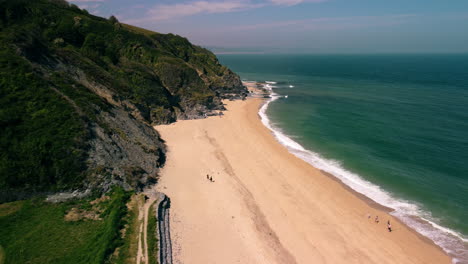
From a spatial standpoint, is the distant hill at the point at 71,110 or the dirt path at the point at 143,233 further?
the distant hill at the point at 71,110

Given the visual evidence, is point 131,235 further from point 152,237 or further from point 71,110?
point 71,110

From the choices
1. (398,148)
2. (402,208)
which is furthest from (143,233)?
(398,148)

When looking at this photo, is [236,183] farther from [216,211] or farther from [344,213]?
[344,213]

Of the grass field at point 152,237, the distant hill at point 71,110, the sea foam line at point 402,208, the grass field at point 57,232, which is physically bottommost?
the sea foam line at point 402,208

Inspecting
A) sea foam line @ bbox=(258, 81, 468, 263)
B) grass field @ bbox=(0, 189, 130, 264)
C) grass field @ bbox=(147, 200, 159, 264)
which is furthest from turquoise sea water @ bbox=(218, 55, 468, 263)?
grass field @ bbox=(0, 189, 130, 264)

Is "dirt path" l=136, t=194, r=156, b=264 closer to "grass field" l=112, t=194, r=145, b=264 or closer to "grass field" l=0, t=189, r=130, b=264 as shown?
"grass field" l=112, t=194, r=145, b=264

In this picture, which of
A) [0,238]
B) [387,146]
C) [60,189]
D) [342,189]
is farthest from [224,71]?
[0,238]

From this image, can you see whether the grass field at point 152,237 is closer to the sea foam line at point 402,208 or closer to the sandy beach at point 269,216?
the sandy beach at point 269,216

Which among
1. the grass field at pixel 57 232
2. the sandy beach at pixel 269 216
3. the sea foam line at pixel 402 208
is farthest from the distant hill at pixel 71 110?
the sea foam line at pixel 402 208
